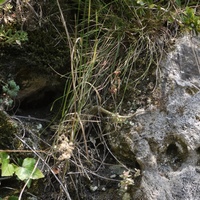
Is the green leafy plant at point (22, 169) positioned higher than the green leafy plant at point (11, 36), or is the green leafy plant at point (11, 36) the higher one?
the green leafy plant at point (11, 36)

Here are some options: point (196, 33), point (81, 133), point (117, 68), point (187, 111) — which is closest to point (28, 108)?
point (81, 133)

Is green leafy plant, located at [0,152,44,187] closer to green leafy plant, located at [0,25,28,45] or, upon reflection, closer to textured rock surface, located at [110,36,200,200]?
textured rock surface, located at [110,36,200,200]

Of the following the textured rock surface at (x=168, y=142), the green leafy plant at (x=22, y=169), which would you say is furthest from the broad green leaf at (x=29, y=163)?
the textured rock surface at (x=168, y=142)

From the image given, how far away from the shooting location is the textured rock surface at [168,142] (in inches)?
60.0

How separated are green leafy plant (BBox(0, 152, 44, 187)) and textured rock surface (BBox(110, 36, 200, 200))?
1.06 ft

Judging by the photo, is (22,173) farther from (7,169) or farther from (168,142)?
(168,142)

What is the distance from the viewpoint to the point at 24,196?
4.89ft

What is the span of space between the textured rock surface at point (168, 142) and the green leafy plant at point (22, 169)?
325mm

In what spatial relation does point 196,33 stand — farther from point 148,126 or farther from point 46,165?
point 46,165

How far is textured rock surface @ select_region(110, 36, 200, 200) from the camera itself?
Answer: 1.52 m

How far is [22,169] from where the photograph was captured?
1.43 m

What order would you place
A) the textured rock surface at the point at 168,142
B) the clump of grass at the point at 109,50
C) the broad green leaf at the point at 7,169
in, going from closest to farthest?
the broad green leaf at the point at 7,169
the textured rock surface at the point at 168,142
the clump of grass at the point at 109,50

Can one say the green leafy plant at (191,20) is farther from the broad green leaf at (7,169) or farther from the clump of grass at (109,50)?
the broad green leaf at (7,169)

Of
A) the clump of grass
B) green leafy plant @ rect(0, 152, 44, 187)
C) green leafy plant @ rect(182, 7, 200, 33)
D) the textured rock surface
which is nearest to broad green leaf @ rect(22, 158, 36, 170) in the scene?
green leafy plant @ rect(0, 152, 44, 187)
